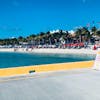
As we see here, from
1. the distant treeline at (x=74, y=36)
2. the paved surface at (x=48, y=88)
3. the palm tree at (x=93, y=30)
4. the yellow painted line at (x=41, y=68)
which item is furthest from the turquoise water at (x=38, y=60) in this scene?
the paved surface at (x=48, y=88)

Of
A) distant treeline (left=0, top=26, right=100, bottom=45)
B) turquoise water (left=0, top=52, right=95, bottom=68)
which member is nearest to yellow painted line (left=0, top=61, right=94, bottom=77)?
turquoise water (left=0, top=52, right=95, bottom=68)

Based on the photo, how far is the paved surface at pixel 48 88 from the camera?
364 inches

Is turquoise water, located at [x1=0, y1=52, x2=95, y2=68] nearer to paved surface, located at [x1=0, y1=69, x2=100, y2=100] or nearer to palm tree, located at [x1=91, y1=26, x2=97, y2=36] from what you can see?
palm tree, located at [x1=91, y1=26, x2=97, y2=36]

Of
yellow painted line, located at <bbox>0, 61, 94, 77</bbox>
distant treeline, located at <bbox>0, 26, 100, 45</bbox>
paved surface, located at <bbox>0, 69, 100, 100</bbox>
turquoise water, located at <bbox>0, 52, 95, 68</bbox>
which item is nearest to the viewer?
paved surface, located at <bbox>0, 69, 100, 100</bbox>

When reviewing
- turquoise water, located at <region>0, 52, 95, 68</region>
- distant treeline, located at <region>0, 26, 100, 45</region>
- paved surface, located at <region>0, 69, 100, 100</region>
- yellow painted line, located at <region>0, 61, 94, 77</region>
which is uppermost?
distant treeline, located at <region>0, 26, 100, 45</region>

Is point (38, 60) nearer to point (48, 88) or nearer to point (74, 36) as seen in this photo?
point (74, 36)

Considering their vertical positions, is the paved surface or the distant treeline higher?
the distant treeline

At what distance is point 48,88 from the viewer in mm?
10711

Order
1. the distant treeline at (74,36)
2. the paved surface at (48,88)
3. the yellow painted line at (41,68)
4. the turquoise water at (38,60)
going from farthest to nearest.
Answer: the distant treeline at (74,36) < the turquoise water at (38,60) < the yellow painted line at (41,68) < the paved surface at (48,88)

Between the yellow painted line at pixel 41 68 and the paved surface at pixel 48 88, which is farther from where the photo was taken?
the yellow painted line at pixel 41 68

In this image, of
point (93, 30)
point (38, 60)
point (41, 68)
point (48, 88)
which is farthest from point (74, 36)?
point (48, 88)

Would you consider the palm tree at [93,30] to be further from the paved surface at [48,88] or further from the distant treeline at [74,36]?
the paved surface at [48,88]

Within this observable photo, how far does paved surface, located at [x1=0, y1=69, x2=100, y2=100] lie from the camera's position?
9234 millimetres

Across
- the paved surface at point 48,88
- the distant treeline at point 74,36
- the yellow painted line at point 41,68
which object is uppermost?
the distant treeline at point 74,36
